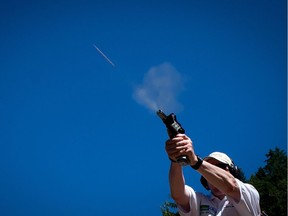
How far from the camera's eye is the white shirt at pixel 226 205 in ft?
12.1

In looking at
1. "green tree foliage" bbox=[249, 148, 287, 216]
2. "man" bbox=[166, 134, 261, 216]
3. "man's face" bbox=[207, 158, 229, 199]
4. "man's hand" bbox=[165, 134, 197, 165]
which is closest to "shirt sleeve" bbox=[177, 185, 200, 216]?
"man" bbox=[166, 134, 261, 216]

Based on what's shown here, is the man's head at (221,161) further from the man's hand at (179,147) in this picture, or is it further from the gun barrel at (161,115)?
the gun barrel at (161,115)

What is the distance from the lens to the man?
3322 mm

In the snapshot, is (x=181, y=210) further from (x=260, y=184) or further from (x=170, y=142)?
(x=260, y=184)

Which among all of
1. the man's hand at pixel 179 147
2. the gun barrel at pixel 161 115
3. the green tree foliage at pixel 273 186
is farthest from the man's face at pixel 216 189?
the green tree foliage at pixel 273 186

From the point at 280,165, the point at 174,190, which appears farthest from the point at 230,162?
the point at 280,165

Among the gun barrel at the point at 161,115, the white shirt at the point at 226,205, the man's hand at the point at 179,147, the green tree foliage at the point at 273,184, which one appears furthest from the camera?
the green tree foliage at the point at 273,184

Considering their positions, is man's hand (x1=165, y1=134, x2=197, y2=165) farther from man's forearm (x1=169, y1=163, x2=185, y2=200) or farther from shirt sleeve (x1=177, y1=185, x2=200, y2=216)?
shirt sleeve (x1=177, y1=185, x2=200, y2=216)

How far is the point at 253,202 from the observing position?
12.4 ft

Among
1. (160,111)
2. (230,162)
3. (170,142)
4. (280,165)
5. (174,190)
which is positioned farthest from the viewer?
(280,165)

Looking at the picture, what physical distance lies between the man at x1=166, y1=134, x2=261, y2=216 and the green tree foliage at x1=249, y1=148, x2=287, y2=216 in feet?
112

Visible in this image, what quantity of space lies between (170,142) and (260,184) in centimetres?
3736

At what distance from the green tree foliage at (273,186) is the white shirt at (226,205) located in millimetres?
28666

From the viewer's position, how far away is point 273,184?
36.7m
